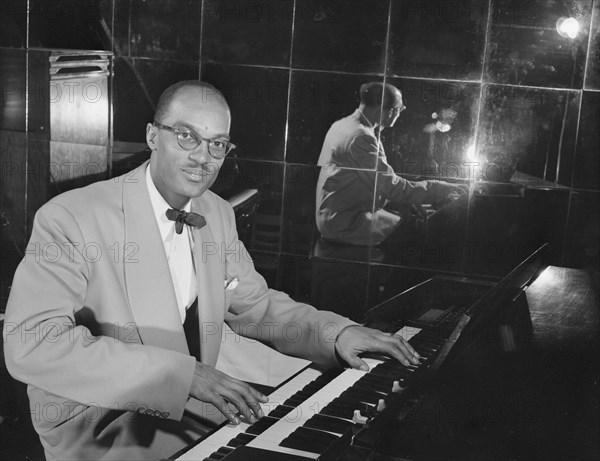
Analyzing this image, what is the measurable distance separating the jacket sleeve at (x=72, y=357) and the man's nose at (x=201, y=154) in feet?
1.85

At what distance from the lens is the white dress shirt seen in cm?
288

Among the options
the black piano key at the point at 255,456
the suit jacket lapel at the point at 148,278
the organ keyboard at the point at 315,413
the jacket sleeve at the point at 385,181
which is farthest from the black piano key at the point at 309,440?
the jacket sleeve at the point at 385,181

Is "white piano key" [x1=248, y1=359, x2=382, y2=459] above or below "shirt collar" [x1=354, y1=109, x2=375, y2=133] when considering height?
below

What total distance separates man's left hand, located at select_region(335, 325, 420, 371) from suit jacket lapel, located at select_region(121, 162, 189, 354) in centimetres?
49

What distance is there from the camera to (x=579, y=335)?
8.73ft

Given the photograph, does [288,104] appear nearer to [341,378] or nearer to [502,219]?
[502,219]

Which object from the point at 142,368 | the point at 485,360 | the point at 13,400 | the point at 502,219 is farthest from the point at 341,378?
the point at 502,219

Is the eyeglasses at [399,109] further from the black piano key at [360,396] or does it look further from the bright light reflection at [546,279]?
the black piano key at [360,396]

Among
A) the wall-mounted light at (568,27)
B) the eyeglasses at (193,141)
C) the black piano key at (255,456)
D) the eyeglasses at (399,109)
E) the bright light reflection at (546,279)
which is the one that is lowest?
the bright light reflection at (546,279)

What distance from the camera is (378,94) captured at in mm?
4727

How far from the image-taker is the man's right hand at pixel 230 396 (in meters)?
2.05

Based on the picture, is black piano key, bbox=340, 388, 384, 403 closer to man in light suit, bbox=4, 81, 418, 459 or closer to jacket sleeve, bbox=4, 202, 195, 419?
man in light suit, bbox=4, 81, 418, 459

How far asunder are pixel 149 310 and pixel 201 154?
516 mm

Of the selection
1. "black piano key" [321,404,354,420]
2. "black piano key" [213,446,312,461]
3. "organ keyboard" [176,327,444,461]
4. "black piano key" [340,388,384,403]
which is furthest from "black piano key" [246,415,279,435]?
"black piano key" [213,446,312,461]
